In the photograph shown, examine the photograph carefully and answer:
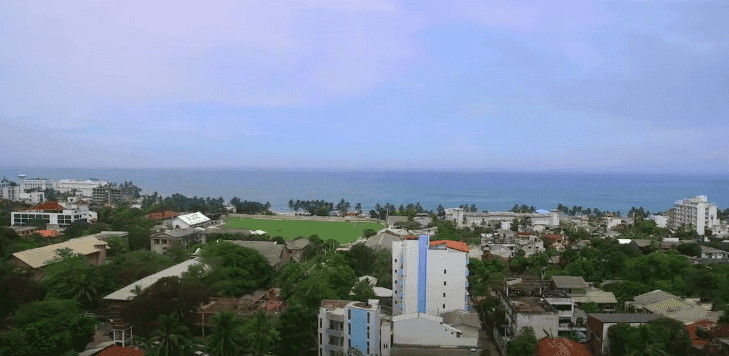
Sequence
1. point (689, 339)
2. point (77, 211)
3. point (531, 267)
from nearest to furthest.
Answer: point (689, 339) < point (531, 267) < point (77, 211)

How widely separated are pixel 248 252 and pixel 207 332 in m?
4.11

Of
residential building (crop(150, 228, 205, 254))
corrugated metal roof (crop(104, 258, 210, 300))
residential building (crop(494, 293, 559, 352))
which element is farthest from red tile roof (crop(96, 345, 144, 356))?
residential building (crop(150, 228, 205, 254))

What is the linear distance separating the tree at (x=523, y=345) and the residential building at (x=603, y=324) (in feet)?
4.55

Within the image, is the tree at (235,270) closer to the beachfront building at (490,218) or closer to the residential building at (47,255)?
the residential building at (47,255)

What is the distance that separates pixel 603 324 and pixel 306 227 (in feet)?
80.9

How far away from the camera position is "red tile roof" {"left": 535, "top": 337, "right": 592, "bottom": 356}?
9.13m

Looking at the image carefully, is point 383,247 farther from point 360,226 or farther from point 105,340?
point 360,226

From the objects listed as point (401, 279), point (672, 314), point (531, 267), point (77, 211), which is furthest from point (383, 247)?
point (77, 211)

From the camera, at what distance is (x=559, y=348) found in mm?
9211

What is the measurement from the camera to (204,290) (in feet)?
38.0

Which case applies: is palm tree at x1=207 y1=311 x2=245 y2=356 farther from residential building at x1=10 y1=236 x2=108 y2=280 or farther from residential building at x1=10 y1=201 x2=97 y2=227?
residential building at x1=10 y1=201 x2=97 y2=227

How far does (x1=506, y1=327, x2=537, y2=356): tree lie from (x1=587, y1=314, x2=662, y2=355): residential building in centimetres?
139

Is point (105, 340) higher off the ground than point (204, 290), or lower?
lower

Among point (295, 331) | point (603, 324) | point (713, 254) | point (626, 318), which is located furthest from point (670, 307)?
point (713, 254)
